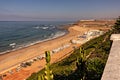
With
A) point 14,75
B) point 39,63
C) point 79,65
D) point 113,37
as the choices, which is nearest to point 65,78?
point 79,65

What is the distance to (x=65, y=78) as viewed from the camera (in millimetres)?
21500

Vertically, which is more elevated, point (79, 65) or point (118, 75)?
point (118, 75)

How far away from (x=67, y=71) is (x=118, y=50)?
15953 millimetres

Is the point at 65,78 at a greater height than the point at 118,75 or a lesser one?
lesser

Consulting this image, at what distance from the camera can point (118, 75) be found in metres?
6.13

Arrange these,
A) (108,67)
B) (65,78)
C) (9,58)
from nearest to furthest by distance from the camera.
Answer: (108,67) < (65,78) < (9,58)

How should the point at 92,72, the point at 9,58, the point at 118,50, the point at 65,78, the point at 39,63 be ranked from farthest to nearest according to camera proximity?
the point at 9,58 → the point at 39,63 → the point at 65,78 → the point at 92,72 → the point at 118,50

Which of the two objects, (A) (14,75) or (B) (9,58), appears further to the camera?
(B) (9,58)

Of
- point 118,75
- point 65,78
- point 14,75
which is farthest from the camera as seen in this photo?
point 14,75

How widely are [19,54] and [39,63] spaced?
1701 cm

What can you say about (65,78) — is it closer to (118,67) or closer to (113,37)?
(113,37)

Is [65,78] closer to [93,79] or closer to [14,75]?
[93,79]

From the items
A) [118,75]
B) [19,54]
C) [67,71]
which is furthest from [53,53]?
[118,75]

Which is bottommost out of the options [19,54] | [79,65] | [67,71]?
[19,54]
